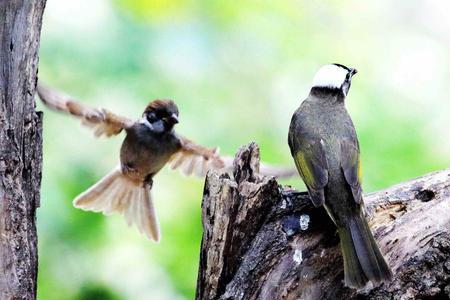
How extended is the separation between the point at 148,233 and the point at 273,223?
158 centimetres

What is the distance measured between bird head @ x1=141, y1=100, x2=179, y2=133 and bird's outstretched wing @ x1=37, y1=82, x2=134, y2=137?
194 millimetres

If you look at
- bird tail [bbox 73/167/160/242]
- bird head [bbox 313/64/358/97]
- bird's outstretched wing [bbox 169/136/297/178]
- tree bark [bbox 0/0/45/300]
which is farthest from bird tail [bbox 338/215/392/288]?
bird tail [bbox 73/167/160/242]

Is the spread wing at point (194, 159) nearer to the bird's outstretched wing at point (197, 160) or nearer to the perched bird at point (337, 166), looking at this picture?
the bird's outstretched wing at point (197, 160)

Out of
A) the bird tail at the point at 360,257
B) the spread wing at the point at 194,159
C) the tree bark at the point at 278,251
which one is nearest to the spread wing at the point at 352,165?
the bird tail at the point at 360,257

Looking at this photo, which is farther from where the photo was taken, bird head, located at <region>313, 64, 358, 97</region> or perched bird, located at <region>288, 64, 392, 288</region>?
bird head, located at <region>313, 64, 358, 97</region>

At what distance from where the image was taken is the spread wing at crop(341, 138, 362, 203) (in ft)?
13.6

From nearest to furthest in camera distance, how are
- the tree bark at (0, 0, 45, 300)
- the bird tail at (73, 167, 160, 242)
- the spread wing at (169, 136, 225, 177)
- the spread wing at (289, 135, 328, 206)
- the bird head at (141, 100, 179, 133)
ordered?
the tree bark at (0, 0, 45, 300) → the spread wing at (289, 135, 328, 206) → the bird tail at (73, 167, 160, 242) → the bird head at (141, 100, 179, 133) → the spread wing at (169, 136, 225, 177)

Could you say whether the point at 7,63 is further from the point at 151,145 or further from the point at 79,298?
the point at 151,145

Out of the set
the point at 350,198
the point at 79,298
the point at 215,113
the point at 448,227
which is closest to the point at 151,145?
the point at 215,113

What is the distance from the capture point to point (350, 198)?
4129 millimetres

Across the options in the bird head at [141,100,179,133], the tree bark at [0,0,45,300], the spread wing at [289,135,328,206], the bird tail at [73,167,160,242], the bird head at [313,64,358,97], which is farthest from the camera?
the bird head at [141,100,179,133]

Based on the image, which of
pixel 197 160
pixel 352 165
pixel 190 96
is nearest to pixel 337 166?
pixel 352 165

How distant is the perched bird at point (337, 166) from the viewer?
12.4 feet

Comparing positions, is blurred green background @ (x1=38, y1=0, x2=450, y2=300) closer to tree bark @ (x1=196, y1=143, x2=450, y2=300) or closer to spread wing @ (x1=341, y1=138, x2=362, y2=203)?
spread wing @ (x1=341, y1=138, x2=362, y2=203)
